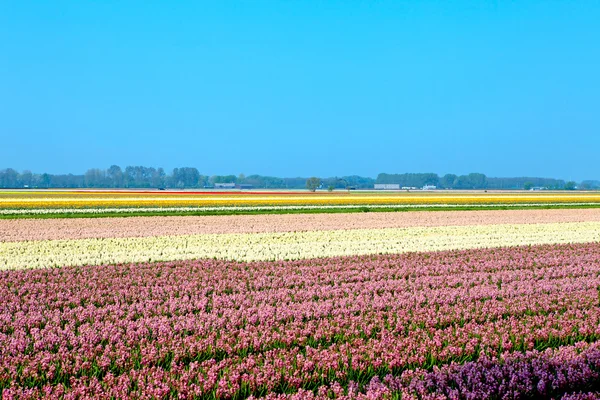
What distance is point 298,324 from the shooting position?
8.17 meters

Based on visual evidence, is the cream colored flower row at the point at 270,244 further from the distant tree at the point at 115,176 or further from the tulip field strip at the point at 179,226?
the distant tree at the point at 115,176

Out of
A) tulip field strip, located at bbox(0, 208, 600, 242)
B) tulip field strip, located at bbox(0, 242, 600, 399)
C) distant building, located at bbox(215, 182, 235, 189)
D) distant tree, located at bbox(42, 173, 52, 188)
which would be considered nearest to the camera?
tulip field strip, located at bbox(0, 242, 600, 399)

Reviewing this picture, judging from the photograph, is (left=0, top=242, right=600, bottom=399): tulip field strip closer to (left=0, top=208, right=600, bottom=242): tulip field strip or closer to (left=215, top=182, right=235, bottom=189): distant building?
(left=0, top=208, right=600, bottom=242): tulip field strip

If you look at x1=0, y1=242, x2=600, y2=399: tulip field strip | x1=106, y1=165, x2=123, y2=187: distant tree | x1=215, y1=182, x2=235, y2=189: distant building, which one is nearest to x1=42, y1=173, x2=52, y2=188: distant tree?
x1=106, y1=165, x2=123, y2=187: distant tree

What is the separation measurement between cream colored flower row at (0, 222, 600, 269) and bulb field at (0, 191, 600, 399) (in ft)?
0.64

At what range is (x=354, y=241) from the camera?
67.3ft

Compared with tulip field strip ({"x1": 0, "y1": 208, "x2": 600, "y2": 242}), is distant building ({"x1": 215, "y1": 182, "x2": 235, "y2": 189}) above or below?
above

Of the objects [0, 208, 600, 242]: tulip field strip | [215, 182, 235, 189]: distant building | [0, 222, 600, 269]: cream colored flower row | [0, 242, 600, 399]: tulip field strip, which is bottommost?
[0, 242, 600, 399]: tulip field strip

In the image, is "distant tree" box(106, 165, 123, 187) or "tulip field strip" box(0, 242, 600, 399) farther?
"distant tree" box(106, 165, 123, 187)

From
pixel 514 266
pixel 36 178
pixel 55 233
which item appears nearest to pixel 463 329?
pixel 514 266

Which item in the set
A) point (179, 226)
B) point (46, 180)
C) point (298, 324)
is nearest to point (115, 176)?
point (46, 180)

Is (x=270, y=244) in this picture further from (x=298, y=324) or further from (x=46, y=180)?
(x=46, y=180)

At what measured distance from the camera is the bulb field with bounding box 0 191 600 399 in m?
6.07

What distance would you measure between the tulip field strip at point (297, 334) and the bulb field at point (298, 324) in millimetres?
26
